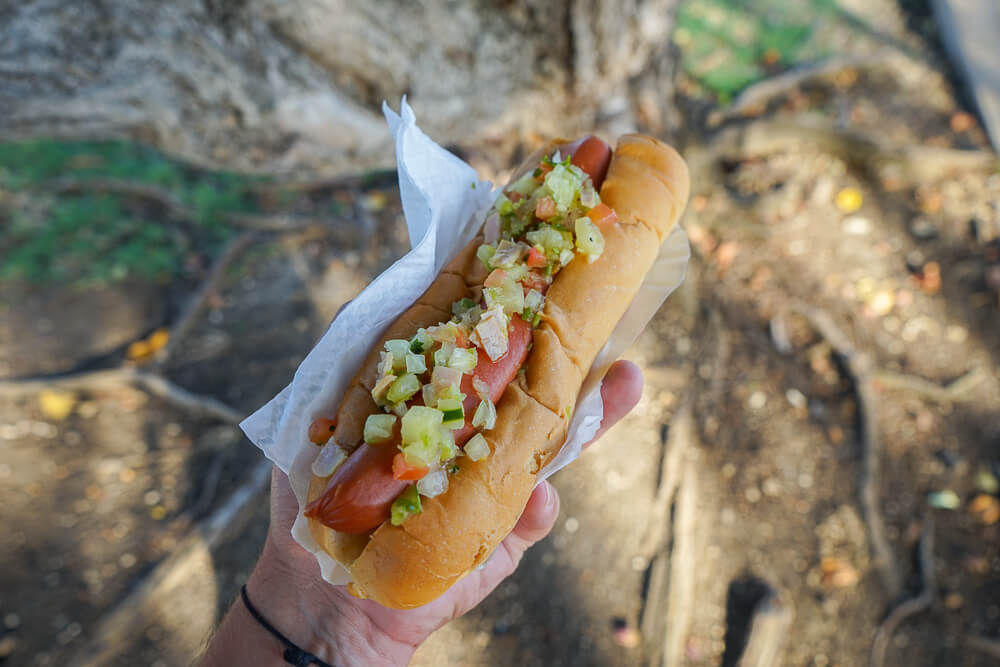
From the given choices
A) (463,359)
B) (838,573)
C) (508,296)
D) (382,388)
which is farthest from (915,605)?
(382,388)

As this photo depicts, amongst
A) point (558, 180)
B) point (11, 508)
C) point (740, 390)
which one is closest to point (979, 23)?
point (740, 390)

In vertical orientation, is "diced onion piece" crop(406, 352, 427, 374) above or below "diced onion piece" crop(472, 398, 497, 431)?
above

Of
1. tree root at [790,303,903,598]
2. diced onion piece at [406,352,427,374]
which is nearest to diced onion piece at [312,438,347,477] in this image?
diced onion piece at [406,352,427,374]

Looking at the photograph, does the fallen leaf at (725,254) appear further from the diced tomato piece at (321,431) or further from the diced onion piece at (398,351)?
the diced tomato piece at (321,431)

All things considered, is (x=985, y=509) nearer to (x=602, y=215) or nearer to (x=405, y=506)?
(x=602, y=215)

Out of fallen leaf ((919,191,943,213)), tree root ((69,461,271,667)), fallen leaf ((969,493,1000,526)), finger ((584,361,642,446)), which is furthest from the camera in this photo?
fallen leaf ((919,191,943,213))

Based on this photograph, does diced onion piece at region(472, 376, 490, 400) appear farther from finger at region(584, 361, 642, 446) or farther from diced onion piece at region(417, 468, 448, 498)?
finger at region(584, 361, 642, 446)
